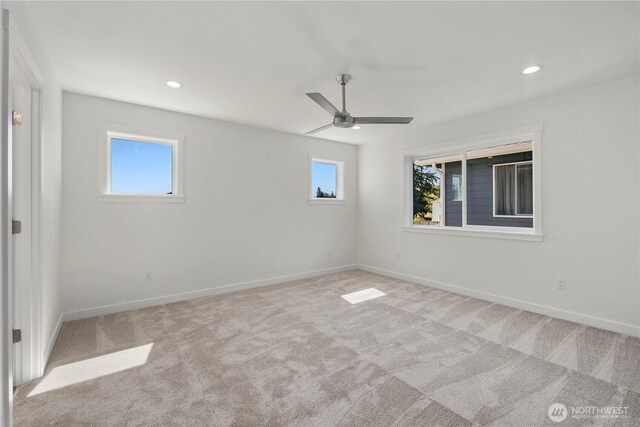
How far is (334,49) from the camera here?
241 centimetres

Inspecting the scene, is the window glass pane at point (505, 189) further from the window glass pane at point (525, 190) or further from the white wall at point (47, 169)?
the white wall at point (47, 169)

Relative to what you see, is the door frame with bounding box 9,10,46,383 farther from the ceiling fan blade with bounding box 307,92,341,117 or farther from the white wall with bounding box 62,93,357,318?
the ceiling fan blade with bounding box 307,92,341,117

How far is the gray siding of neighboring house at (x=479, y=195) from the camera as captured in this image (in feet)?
15.8

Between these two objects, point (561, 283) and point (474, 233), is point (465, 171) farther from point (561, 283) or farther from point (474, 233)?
point (561, 283)

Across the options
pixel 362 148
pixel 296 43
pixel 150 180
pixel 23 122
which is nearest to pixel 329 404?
pixel 296 43

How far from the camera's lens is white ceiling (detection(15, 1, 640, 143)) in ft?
6.44

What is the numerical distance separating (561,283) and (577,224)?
0.67 meters

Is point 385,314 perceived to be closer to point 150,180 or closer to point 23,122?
point 150,180

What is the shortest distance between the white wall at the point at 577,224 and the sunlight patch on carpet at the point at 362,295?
108 centimetres

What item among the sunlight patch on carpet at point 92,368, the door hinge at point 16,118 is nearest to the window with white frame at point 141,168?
the door hinge at point 16,118

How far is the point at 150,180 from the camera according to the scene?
388cm

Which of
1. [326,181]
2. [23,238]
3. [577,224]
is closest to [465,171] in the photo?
[577,224]

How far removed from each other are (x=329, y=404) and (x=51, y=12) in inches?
122

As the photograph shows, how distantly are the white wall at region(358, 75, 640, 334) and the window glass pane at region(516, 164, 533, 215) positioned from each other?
107 cm
